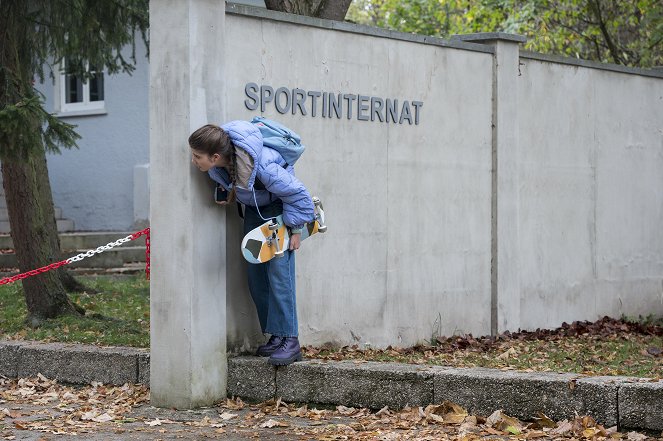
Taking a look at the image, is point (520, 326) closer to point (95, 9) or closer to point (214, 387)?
point (214, 387)

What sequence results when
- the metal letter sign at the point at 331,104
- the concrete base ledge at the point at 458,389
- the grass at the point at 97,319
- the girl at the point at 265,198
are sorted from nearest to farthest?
the concrete base ledge at the point at 458,389, the girl at the point at 265,198, the metal letter sign at the point at 331,104, the grass at the point at 97,319

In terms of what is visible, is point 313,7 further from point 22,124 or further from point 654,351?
point 654,351

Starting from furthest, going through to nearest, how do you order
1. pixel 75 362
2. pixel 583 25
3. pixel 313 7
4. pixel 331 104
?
1. pixel 583 25
2. pixel 313 7
3. pixel 331 104
4. pixel 75 362

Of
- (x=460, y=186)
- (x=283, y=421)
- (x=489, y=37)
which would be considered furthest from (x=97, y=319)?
(x=489, y=37)

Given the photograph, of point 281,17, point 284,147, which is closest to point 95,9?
point 281,17

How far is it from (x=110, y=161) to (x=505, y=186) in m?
11.5

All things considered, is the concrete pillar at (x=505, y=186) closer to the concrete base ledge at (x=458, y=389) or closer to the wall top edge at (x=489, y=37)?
the wall top edge at (x=489, y=37)

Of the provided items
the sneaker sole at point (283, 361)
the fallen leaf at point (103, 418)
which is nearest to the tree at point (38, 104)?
the fallen leaf at point (103, 418)

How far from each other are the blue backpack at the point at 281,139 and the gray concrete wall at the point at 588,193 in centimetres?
347

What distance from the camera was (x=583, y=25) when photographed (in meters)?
22.6

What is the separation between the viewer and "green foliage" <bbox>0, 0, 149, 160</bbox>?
980cm

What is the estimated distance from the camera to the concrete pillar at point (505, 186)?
10602mm

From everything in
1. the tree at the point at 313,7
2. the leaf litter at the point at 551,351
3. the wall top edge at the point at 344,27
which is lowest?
the leaf litter at the point at 551,351

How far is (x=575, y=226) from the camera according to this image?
1148cm
